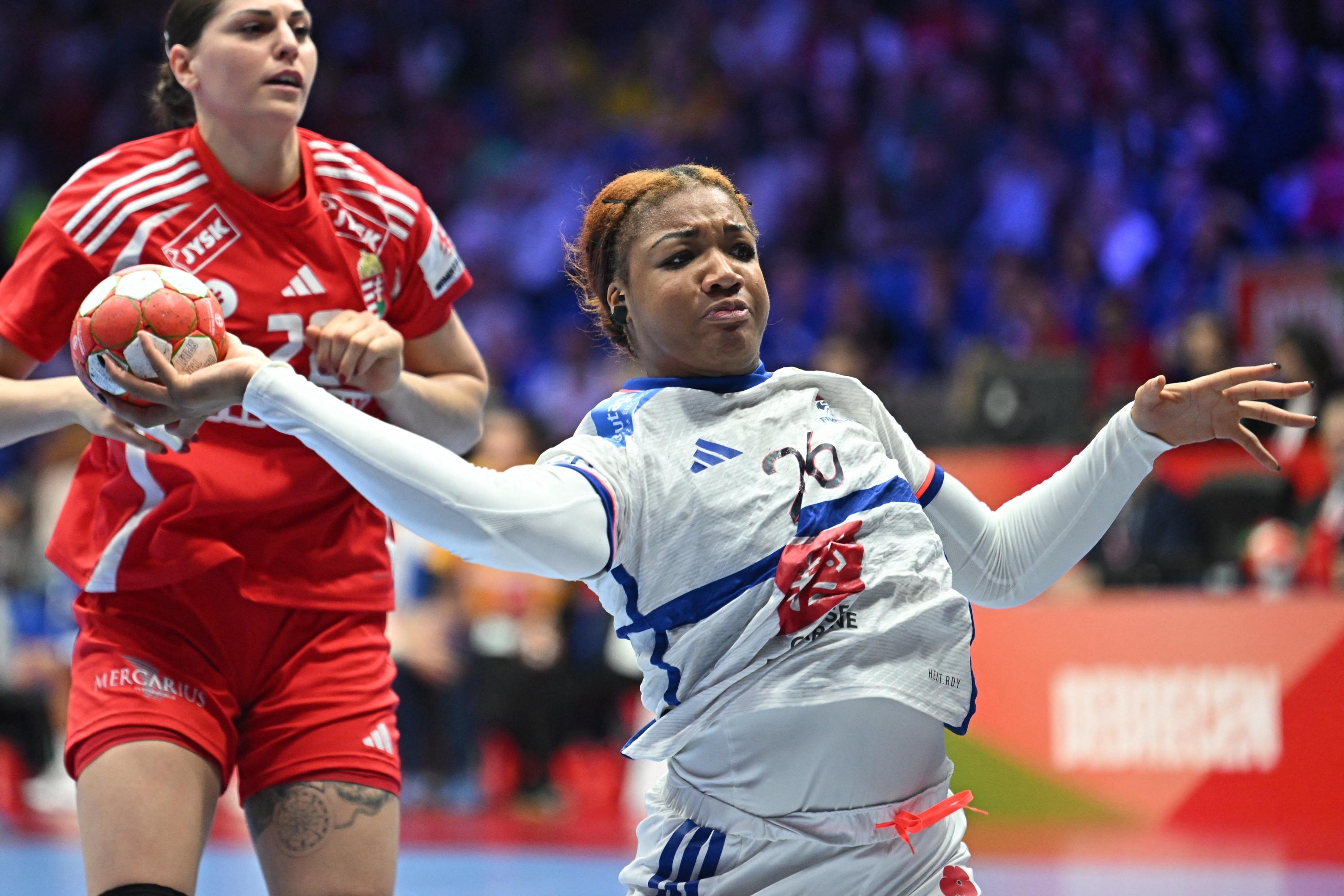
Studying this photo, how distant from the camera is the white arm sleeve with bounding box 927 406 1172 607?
8.23ft

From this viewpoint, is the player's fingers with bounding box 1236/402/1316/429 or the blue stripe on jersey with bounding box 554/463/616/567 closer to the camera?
the blue stripe on jersey with bounding box 554/463/616/567

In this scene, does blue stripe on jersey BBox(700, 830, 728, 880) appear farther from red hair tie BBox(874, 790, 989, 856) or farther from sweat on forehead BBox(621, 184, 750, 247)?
sweat on forehead BBox(621, 184, 750, 247)

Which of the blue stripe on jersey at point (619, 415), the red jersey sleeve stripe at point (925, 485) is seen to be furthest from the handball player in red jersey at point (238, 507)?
the red jersey sleeve stripe at point (925, 485)

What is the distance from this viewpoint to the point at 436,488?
2.02m

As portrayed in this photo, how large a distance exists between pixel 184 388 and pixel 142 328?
0.22m

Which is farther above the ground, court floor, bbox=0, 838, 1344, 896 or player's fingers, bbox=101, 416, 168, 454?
player's fingers, bbox=101, 416, 168, 454

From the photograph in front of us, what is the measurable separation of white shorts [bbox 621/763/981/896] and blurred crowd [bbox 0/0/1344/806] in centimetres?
519

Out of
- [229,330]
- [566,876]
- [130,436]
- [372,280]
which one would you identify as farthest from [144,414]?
[566,876]

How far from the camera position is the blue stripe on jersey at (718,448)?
2293mm

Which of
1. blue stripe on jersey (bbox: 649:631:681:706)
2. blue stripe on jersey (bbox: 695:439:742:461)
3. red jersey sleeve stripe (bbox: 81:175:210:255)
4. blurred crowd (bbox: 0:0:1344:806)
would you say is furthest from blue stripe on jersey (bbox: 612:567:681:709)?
blurred crowd (bbox: 0:0:1344:806)

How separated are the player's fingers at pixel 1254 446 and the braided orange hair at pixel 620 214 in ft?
2.78

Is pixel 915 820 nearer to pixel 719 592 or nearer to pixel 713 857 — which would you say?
pixel 713 857

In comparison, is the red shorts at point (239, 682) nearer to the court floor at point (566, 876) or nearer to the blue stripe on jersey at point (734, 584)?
the blue stripe on jersey at point (734, 584)

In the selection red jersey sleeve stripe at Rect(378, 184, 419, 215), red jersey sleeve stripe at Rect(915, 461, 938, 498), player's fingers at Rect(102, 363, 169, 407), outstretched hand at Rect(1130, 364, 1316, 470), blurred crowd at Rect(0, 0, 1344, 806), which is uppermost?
blurred crowd at Rect(0, 0, 1344, 806)
